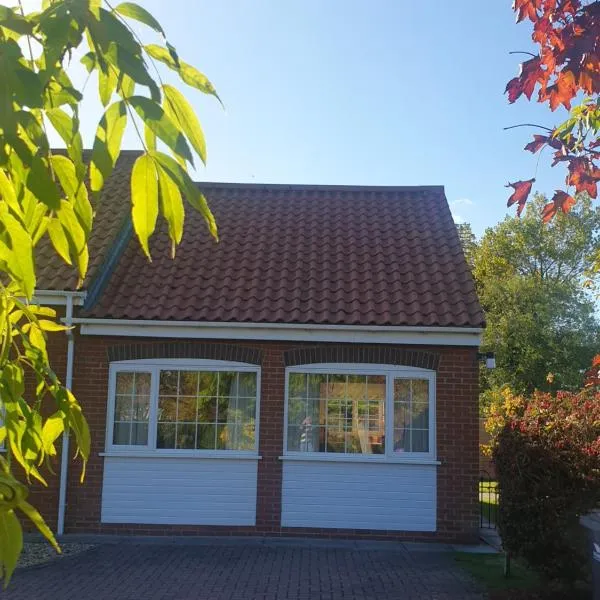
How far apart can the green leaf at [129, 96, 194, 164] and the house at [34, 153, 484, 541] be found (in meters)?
10.1

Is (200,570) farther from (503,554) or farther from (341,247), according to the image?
(341,247)

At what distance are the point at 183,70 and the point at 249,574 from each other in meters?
8.61

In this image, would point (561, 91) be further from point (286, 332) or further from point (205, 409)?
point (205, 409)

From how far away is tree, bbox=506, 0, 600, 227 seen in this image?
361cm

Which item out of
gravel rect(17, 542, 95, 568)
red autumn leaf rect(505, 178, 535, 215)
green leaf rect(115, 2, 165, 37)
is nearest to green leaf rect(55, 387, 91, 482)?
green leaf rect(115, 2, 165, 37)

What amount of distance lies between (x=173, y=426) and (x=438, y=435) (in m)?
4.26

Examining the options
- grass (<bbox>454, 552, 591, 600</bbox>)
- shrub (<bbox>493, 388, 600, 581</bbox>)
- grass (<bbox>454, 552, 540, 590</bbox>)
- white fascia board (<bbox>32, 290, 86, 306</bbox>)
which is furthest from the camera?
white fascia board (<bbox>32, 290, 86, 306</bbox>)

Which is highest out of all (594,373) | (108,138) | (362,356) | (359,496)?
(362,356)

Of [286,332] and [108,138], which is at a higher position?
[286,332]

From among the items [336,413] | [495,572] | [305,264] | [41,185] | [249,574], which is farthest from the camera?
[305,264]

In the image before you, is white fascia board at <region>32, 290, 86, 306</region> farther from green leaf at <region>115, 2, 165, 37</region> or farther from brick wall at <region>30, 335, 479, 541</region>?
green leaf at <region>115, 2, 165, 37</region>

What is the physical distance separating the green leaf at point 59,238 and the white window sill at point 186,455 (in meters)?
10.3

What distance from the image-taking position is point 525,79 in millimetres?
3799

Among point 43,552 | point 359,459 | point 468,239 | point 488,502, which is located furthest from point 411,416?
point 468,239
